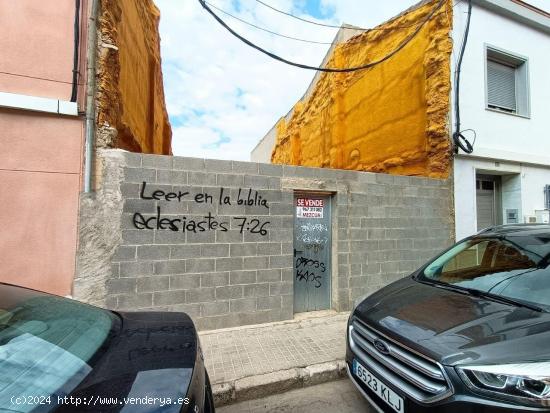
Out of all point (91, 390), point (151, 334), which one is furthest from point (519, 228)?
point (91, 390)

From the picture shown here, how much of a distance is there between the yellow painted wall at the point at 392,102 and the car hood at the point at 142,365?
5851 mm

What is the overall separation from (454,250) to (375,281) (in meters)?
2.00

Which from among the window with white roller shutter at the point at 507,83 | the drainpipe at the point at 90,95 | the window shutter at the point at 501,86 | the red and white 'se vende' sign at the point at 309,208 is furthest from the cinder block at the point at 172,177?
the window shutter at the point at 501,86

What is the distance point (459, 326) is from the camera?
6.71 feet

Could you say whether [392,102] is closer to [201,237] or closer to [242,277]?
[242,277]

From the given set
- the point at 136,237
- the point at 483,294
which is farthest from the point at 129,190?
the point at 483,294

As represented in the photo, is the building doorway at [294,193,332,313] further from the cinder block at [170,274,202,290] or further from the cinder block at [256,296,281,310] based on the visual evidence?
the cinder block at [170,274,202,290]

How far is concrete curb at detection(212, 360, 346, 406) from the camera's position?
285 centimetres

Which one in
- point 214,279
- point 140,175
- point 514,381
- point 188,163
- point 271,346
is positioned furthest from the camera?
point 214,279

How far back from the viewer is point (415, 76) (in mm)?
6727

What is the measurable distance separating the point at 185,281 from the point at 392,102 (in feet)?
20.3

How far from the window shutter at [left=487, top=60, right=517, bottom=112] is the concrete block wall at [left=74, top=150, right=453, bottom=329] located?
386cm

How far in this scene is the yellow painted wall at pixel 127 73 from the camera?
12.8 ft

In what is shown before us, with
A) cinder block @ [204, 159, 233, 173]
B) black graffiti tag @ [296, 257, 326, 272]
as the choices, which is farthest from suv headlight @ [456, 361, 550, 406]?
cinder block @ [204, 159, 233, 173]
